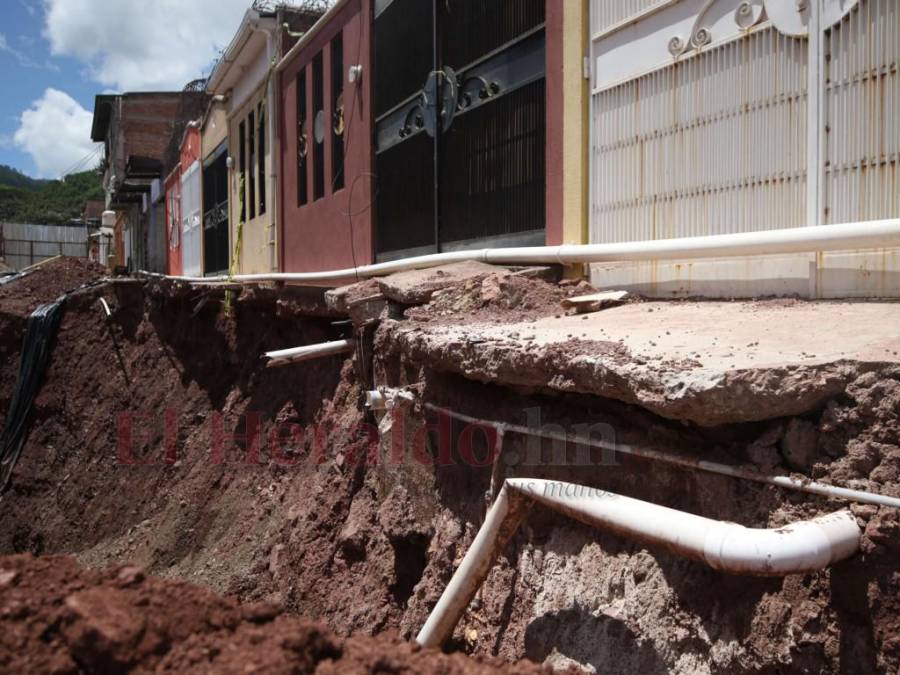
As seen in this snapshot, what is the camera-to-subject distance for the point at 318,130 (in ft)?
41.8

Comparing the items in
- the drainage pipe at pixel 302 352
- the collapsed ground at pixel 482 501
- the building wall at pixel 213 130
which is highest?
the building wall at pixel 213 130

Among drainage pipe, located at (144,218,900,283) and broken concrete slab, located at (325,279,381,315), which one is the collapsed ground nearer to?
broken concrete slab, located at (325,279,381,315)

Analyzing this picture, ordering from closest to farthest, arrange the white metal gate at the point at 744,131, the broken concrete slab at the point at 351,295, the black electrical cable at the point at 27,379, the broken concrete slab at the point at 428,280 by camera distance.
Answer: the white metal gate at the point at 744,131 < the broken concrete slab at the point at 428,280 < the broken concrete slab at the point at 351,295 < the black electrical cable at the point at 27,379

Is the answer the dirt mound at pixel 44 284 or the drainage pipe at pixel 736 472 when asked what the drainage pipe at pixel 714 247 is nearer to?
the drainage pipe at pixel 736 472

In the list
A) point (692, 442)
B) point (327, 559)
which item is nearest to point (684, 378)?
point (692, 442)

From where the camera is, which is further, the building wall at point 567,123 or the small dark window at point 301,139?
the small dark window at point 301,139

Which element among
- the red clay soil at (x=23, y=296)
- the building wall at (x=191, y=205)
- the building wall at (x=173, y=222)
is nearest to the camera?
the red clay soil at (x=23, y=296)

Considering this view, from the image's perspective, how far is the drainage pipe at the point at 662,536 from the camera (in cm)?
247

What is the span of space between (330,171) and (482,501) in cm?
839

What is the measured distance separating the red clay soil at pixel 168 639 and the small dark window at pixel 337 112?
9.83m

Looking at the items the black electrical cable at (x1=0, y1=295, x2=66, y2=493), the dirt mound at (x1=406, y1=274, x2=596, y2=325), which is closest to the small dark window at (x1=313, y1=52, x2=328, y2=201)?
the black electrical cable at (x1=0, y1=295, x2=66, y2=493)

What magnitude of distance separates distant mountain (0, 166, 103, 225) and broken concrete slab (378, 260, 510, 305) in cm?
6886

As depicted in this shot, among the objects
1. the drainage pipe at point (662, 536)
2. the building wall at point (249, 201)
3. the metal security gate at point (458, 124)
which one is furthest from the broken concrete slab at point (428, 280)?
the building wall at point (249, 201)

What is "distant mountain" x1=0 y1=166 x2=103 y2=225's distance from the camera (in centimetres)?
7338
